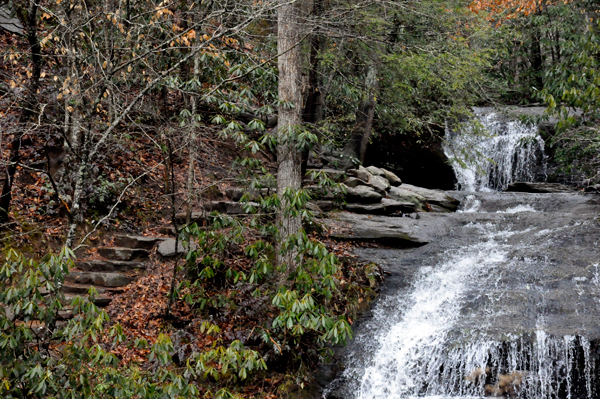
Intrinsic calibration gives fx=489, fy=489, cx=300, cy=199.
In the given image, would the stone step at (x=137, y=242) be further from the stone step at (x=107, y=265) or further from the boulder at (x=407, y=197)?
the boulder at (x=407, y=197)

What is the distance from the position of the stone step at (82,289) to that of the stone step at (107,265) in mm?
429

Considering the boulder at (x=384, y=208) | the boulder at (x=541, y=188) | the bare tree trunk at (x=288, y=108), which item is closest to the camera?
the bare tree trunk at (x=288, y=108)

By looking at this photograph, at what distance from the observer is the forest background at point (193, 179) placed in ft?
16.7

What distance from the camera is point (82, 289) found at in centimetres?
804

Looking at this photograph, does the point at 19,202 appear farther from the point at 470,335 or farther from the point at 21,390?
the point at 470,335

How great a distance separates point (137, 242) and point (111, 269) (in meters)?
0.79

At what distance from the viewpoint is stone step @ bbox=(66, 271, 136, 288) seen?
328 inches

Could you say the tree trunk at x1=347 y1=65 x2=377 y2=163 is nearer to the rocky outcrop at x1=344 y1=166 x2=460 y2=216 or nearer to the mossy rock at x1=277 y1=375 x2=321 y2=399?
the rocky outcrop at x1=344 y1=166 x2=460 y2=216

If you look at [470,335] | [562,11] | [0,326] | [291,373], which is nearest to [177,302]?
[291,373]

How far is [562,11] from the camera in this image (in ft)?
63.4

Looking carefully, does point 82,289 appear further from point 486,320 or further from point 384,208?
point 384,208

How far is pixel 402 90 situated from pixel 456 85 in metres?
1.41

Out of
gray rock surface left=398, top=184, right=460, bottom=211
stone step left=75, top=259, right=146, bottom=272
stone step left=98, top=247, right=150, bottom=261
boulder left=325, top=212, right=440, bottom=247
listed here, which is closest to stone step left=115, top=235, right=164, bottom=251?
stone step left=98, top=247, right=150, bottom=261

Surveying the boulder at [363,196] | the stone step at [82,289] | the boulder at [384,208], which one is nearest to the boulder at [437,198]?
the boulder at [384,208]
